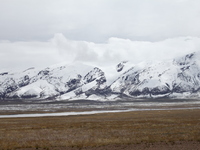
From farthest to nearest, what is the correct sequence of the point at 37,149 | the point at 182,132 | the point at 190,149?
the point at 182,132, the point at 37,149, the point at 190,149

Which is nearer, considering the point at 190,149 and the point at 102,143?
the point at 190,149

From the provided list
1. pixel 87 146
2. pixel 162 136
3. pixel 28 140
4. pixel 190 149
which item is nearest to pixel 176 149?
pixel 190 149

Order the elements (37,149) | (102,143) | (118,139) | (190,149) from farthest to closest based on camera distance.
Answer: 1. (118,139)
2. (102,143)
3. (37,149)
4. (190,149)

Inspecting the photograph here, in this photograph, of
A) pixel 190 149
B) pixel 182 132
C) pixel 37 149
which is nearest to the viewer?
pixel 190 149

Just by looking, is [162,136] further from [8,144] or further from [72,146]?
[8,144]

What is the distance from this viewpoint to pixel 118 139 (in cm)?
3125

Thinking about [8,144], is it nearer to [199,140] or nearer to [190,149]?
[190,149]

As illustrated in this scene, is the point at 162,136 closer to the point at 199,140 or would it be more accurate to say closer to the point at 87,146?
the point at 199,140

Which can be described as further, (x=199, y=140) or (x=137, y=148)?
(x=199, y=140)

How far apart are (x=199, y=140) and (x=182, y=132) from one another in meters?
5.26

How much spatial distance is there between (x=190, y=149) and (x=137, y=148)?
4.93m

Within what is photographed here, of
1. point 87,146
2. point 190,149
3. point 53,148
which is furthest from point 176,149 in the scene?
point 53,148

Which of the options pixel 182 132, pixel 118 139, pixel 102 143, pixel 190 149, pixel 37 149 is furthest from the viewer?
pixel 182 132

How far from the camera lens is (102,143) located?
29250 mm
